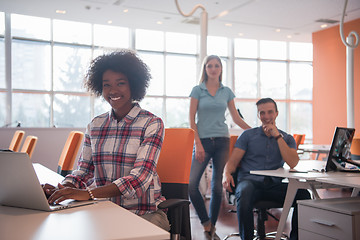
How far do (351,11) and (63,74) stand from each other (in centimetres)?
711

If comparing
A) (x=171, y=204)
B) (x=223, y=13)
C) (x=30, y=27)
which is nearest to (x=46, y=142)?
(x=30, y=27)

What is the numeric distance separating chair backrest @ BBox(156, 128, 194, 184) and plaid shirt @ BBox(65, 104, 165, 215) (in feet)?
0.48

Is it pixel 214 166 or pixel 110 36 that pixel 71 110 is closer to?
pixel 110 36

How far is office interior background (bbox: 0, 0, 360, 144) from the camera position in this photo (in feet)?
31.7

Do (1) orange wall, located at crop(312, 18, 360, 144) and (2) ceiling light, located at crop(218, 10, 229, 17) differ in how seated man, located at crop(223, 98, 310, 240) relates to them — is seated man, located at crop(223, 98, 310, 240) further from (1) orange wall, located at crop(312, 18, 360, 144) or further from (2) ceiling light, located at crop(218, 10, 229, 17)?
(1) orange wall, located at crop(312, 18, 360, 144)

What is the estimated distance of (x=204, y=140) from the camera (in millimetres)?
3479

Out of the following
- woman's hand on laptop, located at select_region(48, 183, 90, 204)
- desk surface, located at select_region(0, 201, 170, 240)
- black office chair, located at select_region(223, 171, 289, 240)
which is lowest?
black office chair, located at select_region(223, 171, 289, 240)

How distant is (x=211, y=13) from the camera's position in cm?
874

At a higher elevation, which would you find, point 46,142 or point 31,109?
point 31,109

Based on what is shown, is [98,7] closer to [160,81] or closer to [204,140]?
[160,81]

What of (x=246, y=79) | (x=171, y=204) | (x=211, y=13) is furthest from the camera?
(x=246, y=79)

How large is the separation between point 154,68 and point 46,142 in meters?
3.46

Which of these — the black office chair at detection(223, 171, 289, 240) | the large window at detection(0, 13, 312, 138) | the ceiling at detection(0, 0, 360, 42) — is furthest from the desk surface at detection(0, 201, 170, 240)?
the large window at detection(0, 13, 312, 138)

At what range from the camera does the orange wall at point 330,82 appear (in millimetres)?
9781
